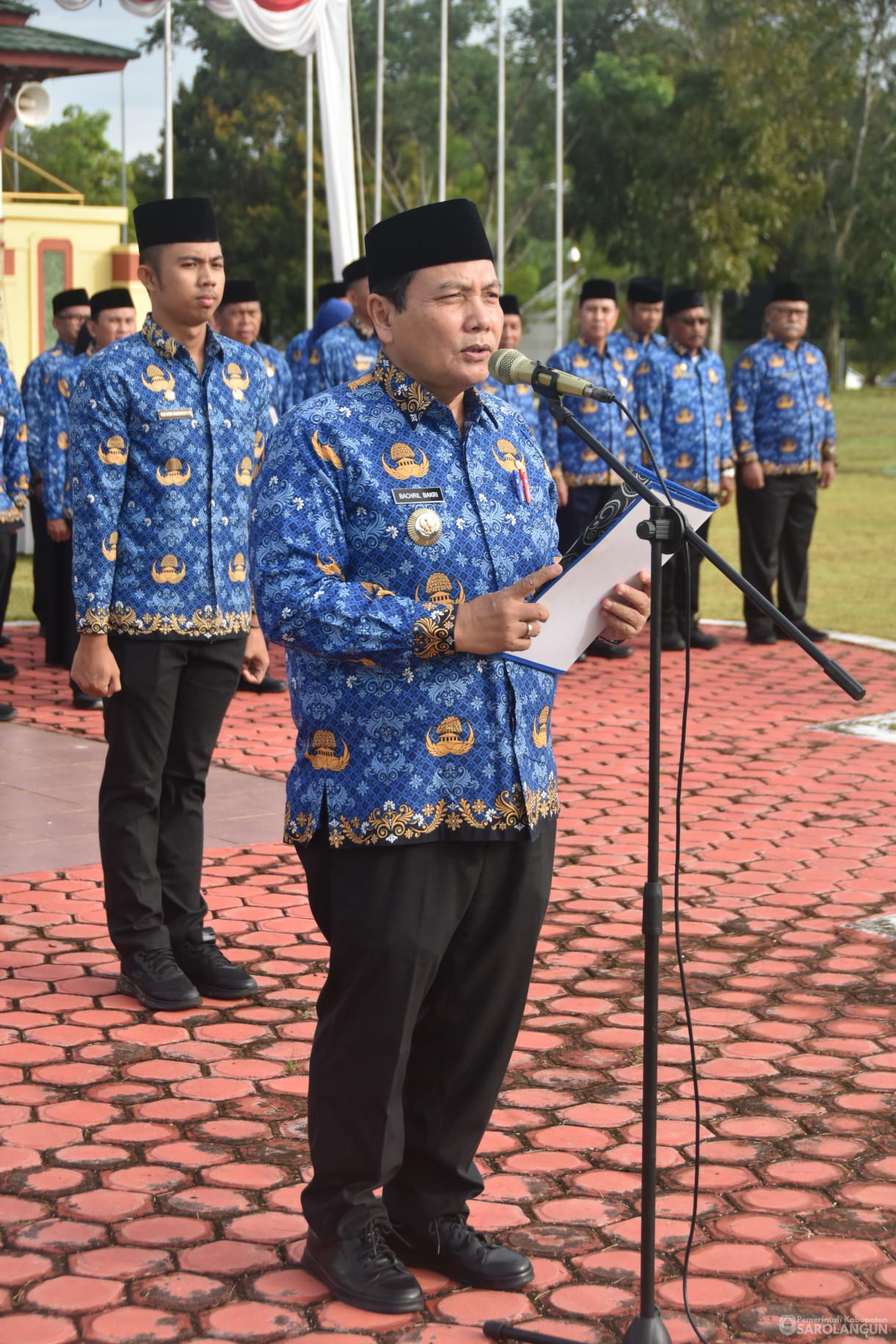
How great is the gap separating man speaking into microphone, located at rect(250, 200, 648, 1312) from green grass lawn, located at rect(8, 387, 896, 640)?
951 cm

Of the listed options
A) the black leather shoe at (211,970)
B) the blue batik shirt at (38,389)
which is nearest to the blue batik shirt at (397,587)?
the black leather shoe at (211,970)

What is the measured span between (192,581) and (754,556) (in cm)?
731

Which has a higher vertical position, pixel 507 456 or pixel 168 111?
pixel 168 111

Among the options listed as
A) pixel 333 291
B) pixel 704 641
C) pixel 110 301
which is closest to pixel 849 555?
pixel 704 641

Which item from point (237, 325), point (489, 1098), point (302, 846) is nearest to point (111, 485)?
point (302, 846)

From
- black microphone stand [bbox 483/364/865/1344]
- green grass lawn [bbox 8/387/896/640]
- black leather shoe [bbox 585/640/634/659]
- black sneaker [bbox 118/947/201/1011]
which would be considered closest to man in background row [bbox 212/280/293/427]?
black leather shoe [bbox 585/640/634/659]

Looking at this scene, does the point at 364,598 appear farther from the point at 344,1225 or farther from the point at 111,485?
the point at 111,485

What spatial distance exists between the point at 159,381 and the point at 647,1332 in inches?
114

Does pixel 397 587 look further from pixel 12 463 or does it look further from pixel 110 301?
pixel 12 463

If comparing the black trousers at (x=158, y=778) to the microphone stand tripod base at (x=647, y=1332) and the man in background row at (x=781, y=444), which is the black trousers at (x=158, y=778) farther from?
the man in background row at (x=781, y=444)

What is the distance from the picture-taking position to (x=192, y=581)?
15.4 feet

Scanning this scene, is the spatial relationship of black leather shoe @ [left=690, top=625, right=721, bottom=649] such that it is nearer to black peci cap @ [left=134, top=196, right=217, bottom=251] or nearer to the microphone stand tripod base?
black peci cap @ [left=134, top=196, right=217, bottom=251]

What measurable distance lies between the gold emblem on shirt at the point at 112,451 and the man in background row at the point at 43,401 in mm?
5674

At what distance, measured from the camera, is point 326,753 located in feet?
9.98
